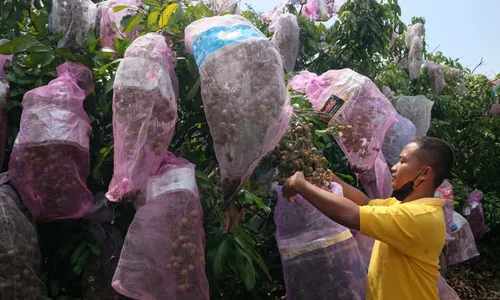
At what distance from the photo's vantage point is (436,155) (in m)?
1.62

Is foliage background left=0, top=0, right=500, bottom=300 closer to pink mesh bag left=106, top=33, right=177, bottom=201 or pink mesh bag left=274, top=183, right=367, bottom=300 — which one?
pink mesh bag left=274, top=183, right=367, bottom=300

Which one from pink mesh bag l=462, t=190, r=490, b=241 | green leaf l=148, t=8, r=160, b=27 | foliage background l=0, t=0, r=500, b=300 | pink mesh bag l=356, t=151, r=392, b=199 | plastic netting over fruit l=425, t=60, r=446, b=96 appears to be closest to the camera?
foliage background l=0, t=0, r=500, b=300

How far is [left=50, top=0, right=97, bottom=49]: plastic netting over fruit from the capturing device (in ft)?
6.52

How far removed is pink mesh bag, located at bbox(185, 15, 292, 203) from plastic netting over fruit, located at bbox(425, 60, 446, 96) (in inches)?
157

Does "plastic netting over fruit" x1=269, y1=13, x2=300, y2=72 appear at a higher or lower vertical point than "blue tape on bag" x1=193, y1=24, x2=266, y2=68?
lower

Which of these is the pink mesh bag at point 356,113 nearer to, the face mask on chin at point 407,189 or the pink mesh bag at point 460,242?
the face mask on chin at point 407,189

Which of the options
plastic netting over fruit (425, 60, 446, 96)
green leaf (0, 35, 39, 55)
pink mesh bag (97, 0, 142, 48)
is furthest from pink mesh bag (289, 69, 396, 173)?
plastic netting over fruit (425, 60, 446, 96)

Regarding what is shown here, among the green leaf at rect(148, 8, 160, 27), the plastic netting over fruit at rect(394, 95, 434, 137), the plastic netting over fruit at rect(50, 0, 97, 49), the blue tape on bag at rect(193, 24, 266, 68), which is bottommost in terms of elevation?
the plastic netting over fruit at rect(394, 95, 434, 137)

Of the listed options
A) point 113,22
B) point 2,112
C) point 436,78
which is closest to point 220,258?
point 2,112

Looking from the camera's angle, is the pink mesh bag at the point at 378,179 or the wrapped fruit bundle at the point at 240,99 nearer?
the wrapped fruit bundle at the point at 240,99

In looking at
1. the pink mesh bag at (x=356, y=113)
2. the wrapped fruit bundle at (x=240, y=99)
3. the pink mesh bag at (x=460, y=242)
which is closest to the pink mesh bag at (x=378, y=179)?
the pink mesh bag at (x=356, y=113)

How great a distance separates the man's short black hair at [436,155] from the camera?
5.33ft

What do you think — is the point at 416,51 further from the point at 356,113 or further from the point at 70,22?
the point at 70,22

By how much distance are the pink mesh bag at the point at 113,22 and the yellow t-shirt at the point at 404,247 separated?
120 cm
